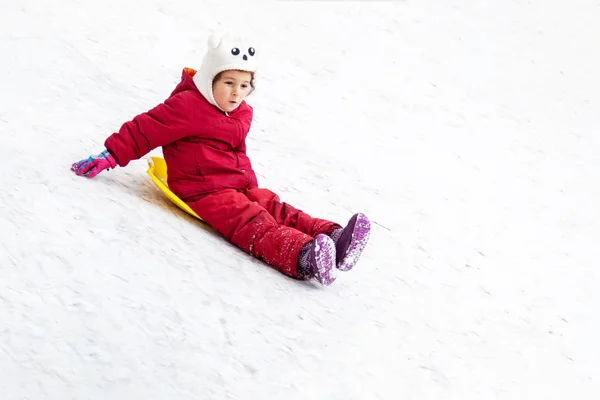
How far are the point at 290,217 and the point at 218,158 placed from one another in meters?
0.33

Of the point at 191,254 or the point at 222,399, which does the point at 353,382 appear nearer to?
the point at 222,399

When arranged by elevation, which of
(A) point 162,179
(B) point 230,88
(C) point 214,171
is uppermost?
(B) point 230,88

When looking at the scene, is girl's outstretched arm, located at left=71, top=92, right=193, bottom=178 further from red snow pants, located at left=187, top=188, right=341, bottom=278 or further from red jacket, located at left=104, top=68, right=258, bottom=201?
red snow pants, located at left=187, top=188, right=341, bottom=278

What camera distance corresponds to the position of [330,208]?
3.59 metres

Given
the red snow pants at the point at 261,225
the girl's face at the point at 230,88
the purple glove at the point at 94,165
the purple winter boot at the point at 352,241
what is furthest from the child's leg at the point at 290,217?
the purple glove at the point at 94,165

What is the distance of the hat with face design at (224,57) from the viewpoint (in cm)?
283

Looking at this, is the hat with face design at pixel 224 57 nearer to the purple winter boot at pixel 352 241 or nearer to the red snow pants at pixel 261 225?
the red snow pants at pixel 261 225

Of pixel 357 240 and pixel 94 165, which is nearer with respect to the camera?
pixel 357 240

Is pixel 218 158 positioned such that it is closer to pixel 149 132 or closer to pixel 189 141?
pixel 189 141

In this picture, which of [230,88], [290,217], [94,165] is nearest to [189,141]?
[230,88]

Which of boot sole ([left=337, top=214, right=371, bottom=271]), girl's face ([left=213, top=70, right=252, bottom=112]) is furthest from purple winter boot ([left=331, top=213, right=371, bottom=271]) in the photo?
girl's face ([left=213, top=70, right=252, bottom=112])

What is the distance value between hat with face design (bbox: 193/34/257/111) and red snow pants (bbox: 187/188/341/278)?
14.9 inches

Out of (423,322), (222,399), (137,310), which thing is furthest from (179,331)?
(423,322)

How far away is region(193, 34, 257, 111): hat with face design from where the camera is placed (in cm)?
283
